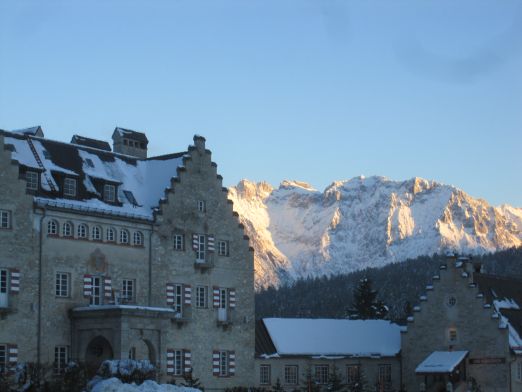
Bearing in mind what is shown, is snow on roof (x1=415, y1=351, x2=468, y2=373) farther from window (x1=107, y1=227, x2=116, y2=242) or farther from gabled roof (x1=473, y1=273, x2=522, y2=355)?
window (x1=107, y1=227, x2=116, y2=242)

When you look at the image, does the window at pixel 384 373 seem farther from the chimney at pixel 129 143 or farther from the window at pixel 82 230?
the window at pixel 82 230

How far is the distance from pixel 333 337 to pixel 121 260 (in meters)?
24.5

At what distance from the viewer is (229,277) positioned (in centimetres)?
8012

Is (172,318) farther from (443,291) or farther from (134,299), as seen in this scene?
(443,291)

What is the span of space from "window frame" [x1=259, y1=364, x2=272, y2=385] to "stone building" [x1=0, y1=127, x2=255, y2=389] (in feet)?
8.51

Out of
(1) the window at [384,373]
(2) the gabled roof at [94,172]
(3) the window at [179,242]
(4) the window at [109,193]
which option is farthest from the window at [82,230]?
(1) the window at [384,373]

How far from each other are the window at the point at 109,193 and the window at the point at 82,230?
3.46 metres

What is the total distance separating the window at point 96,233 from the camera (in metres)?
70.8

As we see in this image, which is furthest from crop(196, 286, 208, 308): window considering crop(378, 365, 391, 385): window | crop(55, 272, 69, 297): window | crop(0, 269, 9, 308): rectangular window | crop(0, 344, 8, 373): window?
crop(378, 365, 391, 385): window

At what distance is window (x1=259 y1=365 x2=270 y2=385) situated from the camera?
84.0 meters

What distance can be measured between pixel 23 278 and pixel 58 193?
20.5 ft

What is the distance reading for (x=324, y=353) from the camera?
8769cm

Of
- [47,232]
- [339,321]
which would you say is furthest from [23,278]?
[339,321]

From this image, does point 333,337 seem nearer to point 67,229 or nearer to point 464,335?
point 464,335
